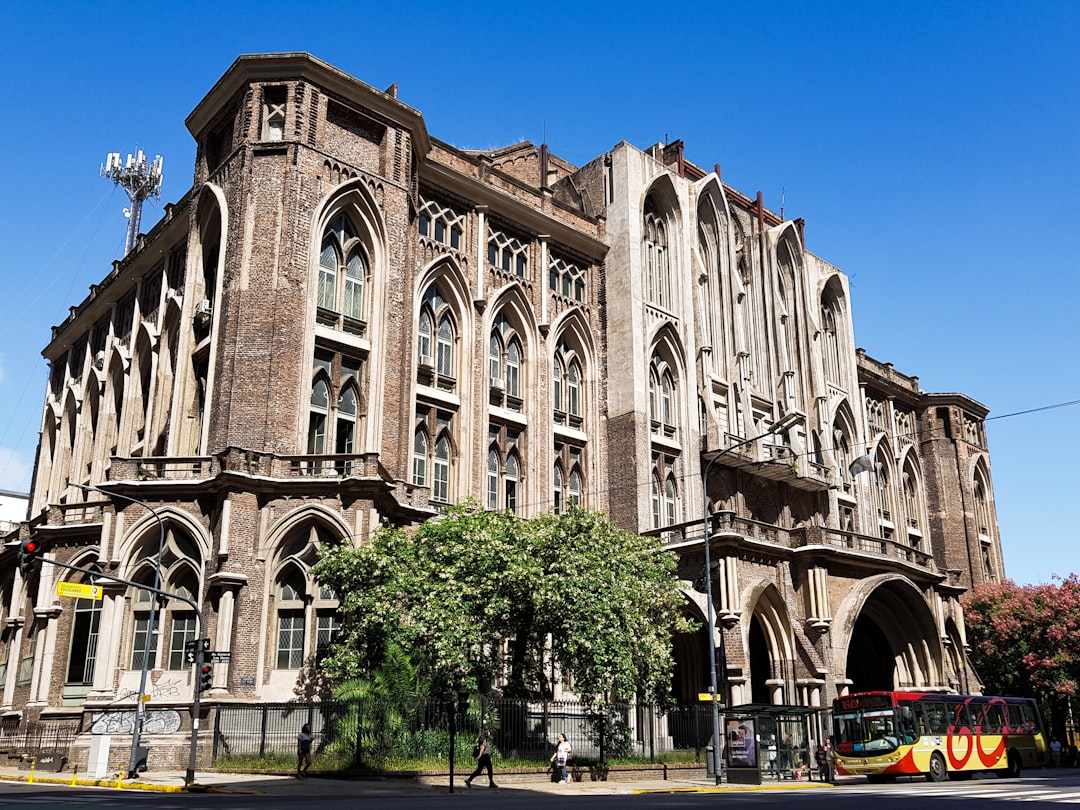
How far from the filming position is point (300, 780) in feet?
76.7

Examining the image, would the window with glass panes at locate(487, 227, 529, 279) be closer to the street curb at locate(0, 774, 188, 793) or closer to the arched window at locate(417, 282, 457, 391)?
the arched window at locate(417, 282, 457, 391)

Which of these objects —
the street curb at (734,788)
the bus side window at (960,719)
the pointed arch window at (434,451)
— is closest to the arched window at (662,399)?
the pointed arch window at (434,451)

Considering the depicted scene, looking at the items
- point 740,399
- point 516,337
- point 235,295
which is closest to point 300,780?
point 235,295

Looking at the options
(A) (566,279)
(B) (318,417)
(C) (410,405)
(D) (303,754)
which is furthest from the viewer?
(A) (566,279)

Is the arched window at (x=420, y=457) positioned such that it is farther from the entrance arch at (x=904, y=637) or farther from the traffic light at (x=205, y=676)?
the entrance arch at (x=904, y=637)

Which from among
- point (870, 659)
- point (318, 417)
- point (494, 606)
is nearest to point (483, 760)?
point (494, 606)

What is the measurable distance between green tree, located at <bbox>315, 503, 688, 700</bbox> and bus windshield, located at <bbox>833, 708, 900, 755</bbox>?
6.57m

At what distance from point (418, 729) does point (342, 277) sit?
51.1 feet

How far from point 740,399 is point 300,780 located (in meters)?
27.7

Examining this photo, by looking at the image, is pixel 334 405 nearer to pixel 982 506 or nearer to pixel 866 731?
pixel 866 731

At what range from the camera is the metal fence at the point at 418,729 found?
24.7m

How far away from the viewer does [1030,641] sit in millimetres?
46000

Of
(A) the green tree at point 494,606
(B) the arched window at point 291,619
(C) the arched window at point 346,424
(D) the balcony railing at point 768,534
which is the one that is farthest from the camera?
(D) the balcony railing at point 768,534

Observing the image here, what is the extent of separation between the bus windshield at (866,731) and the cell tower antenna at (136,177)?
58.5 metres
